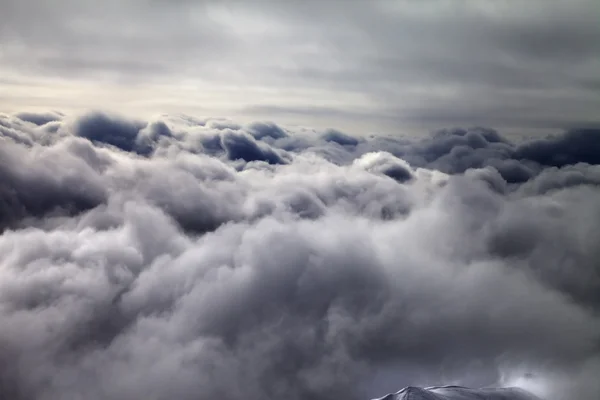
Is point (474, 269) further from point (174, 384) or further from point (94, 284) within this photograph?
point (94, 284)

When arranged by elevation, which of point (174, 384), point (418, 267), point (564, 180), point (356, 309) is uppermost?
point (564, 180)

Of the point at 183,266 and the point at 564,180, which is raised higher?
the point at 564,180

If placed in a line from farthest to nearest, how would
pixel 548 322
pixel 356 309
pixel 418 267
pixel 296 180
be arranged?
pixel 296 180 → pixel 418 267 → pixel 356 309 → pixel 548 322

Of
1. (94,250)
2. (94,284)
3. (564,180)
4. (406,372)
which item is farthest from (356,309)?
(94,250)

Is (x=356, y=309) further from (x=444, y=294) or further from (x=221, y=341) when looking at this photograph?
(x=221, y=341)

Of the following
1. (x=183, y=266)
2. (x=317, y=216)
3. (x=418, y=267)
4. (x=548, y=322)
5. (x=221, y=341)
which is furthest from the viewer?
(x=317, y=216)

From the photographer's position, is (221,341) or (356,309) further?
(356,309)
